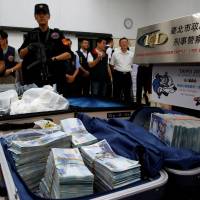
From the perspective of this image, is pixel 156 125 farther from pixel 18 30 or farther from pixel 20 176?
pixel 18 30

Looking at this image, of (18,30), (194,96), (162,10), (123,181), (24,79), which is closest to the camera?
(123,181)

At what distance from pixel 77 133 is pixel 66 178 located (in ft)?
1.11

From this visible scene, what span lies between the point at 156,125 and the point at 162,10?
211 inches

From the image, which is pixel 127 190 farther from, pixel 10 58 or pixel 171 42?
pixel 10 58

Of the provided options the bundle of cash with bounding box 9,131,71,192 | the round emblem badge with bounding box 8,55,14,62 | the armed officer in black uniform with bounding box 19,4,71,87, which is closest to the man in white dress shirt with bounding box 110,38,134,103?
the round emblem badge with bounding box 8,55,14,62

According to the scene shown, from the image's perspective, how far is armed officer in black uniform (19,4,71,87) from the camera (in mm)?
2096

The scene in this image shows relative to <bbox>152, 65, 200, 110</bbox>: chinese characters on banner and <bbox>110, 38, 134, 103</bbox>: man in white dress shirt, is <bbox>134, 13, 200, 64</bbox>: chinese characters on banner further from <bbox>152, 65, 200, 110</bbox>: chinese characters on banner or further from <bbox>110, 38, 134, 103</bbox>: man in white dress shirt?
<bbox>110, 38, 134, 103</bbox>: man in white dress shirt

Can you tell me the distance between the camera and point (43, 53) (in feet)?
6.82

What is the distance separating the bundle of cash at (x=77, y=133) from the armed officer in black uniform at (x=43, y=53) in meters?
1.14

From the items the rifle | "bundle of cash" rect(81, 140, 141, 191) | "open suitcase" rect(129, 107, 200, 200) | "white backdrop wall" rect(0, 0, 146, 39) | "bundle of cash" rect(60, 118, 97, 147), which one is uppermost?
"white backdrop wall" rect(0, 0, 146, 39)

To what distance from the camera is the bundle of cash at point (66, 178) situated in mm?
639

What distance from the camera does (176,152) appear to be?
797 millimetres

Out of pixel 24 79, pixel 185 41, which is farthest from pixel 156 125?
pixel 24 79

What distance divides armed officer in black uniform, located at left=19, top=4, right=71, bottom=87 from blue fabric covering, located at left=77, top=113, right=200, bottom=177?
1257 mm
